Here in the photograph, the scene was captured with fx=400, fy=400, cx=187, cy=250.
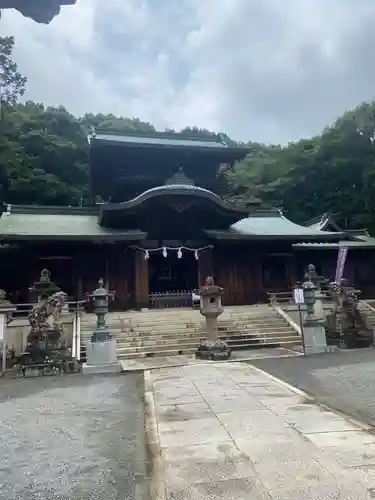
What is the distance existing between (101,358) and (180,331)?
409cm

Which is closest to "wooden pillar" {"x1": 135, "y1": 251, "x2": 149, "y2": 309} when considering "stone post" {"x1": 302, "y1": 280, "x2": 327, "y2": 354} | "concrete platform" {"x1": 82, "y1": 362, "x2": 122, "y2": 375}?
"concrete platform" {"x1": 82, "y1": 362, "x2": 122, "y2": 375}

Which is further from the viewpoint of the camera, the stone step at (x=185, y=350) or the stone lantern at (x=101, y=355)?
the stone step at (x=185, y=350)

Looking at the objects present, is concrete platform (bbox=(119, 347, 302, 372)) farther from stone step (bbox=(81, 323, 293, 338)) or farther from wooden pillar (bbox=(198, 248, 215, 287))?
wooden pillar (bbox=(198, 248, 215, 287))

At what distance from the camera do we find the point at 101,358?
10.4 metres

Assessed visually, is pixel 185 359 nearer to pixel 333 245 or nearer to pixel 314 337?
pixel 314 337

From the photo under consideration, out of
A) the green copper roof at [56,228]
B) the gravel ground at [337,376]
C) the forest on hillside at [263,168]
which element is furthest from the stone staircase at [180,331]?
the forest on hillside at [263,168]

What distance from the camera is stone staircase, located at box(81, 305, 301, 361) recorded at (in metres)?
12.7

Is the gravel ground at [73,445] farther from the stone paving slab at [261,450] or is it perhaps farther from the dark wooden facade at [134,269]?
the dark wooden facade at [134,269]

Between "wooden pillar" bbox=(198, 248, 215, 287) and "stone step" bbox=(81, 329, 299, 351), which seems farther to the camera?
"wooden pillar" bbox=(198, 248, 215, 287)

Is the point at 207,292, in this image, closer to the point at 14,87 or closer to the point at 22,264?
the point at 22,264

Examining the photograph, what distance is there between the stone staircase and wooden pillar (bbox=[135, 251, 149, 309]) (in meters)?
1.28

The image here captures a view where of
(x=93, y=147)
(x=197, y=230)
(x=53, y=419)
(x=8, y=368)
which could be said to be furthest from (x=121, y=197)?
(x=53, y=419)

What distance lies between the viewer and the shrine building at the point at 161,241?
58.0 ft

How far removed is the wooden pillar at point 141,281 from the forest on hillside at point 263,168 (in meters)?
19.7
